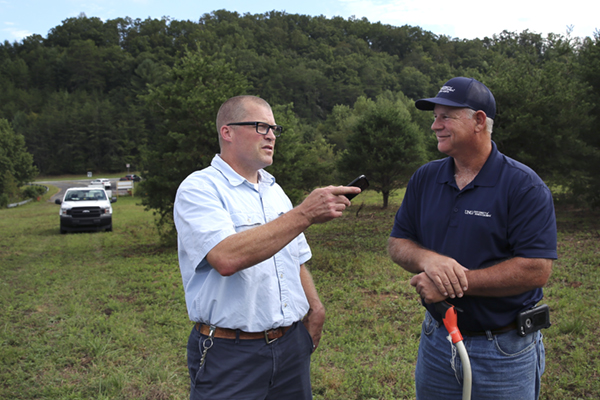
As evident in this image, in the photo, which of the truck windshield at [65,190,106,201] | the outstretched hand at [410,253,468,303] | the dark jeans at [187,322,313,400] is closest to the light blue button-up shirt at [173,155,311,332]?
the dark jeans at [187,322,313,400]

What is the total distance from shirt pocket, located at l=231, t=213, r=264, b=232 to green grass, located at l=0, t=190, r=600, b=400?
2656mm

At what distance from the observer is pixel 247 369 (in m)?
2.40

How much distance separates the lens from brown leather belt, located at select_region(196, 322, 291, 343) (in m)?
2.44

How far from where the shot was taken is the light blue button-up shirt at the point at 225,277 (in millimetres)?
2318

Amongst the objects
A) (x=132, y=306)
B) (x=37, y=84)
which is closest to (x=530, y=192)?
(x=132, y=306)

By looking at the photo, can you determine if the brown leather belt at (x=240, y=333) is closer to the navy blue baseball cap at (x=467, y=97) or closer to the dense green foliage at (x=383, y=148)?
the navy blue baseball cap at (x=467, y=97)

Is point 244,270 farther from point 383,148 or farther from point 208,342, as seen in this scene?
point 383,148

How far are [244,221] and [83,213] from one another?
18794 millimetres

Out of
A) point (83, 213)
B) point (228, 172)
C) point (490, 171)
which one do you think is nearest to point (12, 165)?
point (83, 213)

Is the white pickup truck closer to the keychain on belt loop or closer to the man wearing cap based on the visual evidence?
A: the keychain on belt loop

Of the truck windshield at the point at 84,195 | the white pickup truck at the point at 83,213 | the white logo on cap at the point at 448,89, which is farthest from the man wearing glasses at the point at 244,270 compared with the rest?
the truck windshield at the point at 84,195

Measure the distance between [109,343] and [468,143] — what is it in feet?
17.7

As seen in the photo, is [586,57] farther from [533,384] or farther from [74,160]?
[74,160]

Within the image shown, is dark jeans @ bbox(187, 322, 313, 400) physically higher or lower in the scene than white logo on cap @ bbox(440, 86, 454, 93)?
lower
